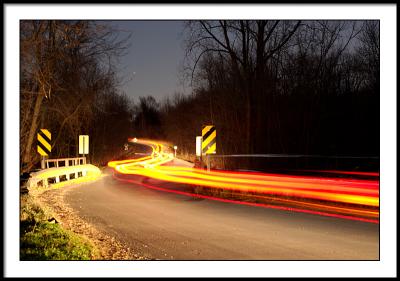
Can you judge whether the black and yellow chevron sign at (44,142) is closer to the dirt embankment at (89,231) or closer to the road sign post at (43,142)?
the road sign post at (43,142)

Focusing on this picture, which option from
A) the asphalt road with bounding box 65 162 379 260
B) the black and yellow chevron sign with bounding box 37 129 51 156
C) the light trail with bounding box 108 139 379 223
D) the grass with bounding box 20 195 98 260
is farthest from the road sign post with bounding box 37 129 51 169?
the grass with bounding box 20 195 98 260

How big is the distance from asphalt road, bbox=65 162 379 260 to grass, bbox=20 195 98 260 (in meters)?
1.05

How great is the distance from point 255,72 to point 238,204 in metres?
14.5

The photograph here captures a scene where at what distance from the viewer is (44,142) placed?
69.7 ft

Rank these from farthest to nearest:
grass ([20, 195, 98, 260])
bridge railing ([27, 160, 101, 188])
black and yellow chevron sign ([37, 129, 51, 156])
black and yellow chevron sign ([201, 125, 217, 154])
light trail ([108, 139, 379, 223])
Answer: black and yellow chevron sign ([37, 129, 51, 156])
black and yellow chevron sign ([201, 125, 217, 154])
bridge railing ([27, 160, 101, 188])
light trail ([108, 139, 379, 223])
grass ([20, 195, 98, 260])

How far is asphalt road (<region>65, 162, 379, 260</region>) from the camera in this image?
25.9 ft

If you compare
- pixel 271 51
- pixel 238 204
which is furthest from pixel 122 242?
pixel 271 51

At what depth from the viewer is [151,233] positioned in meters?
9.71

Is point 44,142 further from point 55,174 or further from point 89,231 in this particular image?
point 89,231

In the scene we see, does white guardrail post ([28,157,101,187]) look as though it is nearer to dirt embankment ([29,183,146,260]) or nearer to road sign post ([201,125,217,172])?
dirt embankment ([29,183,146,260])

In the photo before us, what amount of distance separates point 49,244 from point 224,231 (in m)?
3.92

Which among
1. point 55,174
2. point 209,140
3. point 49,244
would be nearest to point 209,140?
point 209,140

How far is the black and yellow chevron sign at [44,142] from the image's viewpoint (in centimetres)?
2106

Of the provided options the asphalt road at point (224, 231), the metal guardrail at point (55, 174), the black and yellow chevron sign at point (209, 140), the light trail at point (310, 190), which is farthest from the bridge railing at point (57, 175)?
the black and yellow chevron sign at point (209, 140)
